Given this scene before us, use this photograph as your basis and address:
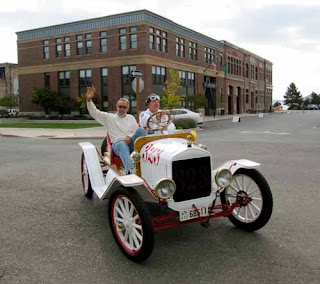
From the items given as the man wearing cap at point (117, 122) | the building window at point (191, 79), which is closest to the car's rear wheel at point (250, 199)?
the man wearing cap at point (117, 122)

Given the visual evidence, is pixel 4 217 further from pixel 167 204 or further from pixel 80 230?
pixel 167 204

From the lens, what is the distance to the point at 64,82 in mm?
40062

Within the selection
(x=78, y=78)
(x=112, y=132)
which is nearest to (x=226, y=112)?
(x=78, y=78)

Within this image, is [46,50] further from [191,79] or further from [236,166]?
[236,166]

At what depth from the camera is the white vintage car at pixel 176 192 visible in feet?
11.9

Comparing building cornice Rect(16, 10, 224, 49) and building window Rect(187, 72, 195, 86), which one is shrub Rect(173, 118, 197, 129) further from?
building window Rect(187, 72, 195, 86)

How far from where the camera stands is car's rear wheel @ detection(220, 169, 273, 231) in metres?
4.13

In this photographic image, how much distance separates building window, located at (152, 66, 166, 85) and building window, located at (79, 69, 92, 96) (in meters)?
7.31

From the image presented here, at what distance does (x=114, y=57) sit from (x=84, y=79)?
482cm

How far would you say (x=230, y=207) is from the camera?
4184mm

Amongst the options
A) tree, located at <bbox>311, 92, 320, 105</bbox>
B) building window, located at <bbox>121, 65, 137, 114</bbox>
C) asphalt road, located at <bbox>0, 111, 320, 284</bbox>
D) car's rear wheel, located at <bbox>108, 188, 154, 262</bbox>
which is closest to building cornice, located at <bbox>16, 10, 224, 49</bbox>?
building window, located at <bbox>121, 65, 137, 114</bbox>

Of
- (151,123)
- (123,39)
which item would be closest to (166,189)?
(151,123)

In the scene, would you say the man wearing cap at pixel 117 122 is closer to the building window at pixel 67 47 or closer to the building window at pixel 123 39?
the building window at pixel 123 39

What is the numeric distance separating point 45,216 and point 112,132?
155 cm
